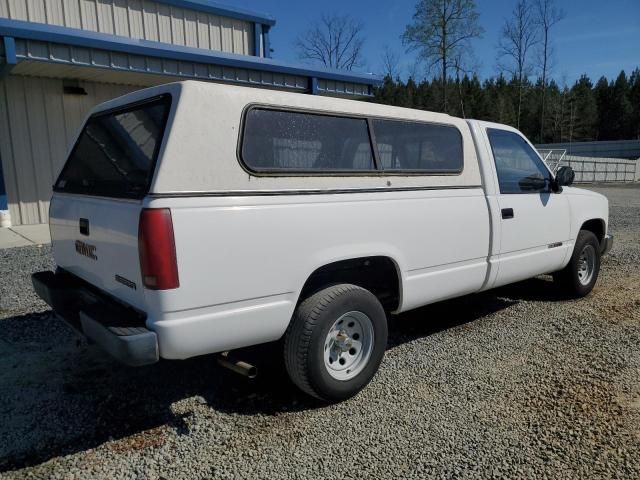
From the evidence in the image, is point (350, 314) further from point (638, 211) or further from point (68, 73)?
point (638, 211)

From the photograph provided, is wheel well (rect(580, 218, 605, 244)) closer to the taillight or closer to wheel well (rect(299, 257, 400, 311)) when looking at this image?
wheel well (rect(299, 257, 400, 311))

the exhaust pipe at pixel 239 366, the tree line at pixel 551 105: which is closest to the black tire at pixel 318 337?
the exhaust pipe at pixel 239 366

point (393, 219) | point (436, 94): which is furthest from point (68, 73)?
point (436, 94)

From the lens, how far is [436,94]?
37.0 m

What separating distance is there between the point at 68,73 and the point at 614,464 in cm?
1129

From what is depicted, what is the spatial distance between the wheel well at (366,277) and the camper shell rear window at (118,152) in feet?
3.95

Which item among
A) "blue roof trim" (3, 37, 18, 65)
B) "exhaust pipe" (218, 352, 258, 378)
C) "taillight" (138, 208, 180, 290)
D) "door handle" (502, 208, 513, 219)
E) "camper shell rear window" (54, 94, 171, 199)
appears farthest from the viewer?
"blue roof trim" (3, 37, 18, 65)

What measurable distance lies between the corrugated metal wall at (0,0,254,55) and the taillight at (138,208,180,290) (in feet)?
34.8

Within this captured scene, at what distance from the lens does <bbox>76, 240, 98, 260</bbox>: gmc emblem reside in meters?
3.03

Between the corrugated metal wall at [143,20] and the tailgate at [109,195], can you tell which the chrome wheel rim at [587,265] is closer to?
the tailgate at [109,195]

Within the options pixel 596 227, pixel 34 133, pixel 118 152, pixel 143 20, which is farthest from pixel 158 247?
pixel 143 20

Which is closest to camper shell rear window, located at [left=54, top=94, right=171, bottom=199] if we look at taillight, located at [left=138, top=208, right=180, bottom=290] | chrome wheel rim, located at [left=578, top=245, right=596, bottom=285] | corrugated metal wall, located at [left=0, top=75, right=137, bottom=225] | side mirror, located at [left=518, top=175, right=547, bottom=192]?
taillight, located at [left=138, top=208, right=180, bottom=290]

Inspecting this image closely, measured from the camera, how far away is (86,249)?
313 cm

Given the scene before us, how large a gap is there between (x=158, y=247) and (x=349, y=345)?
1.48 metres
